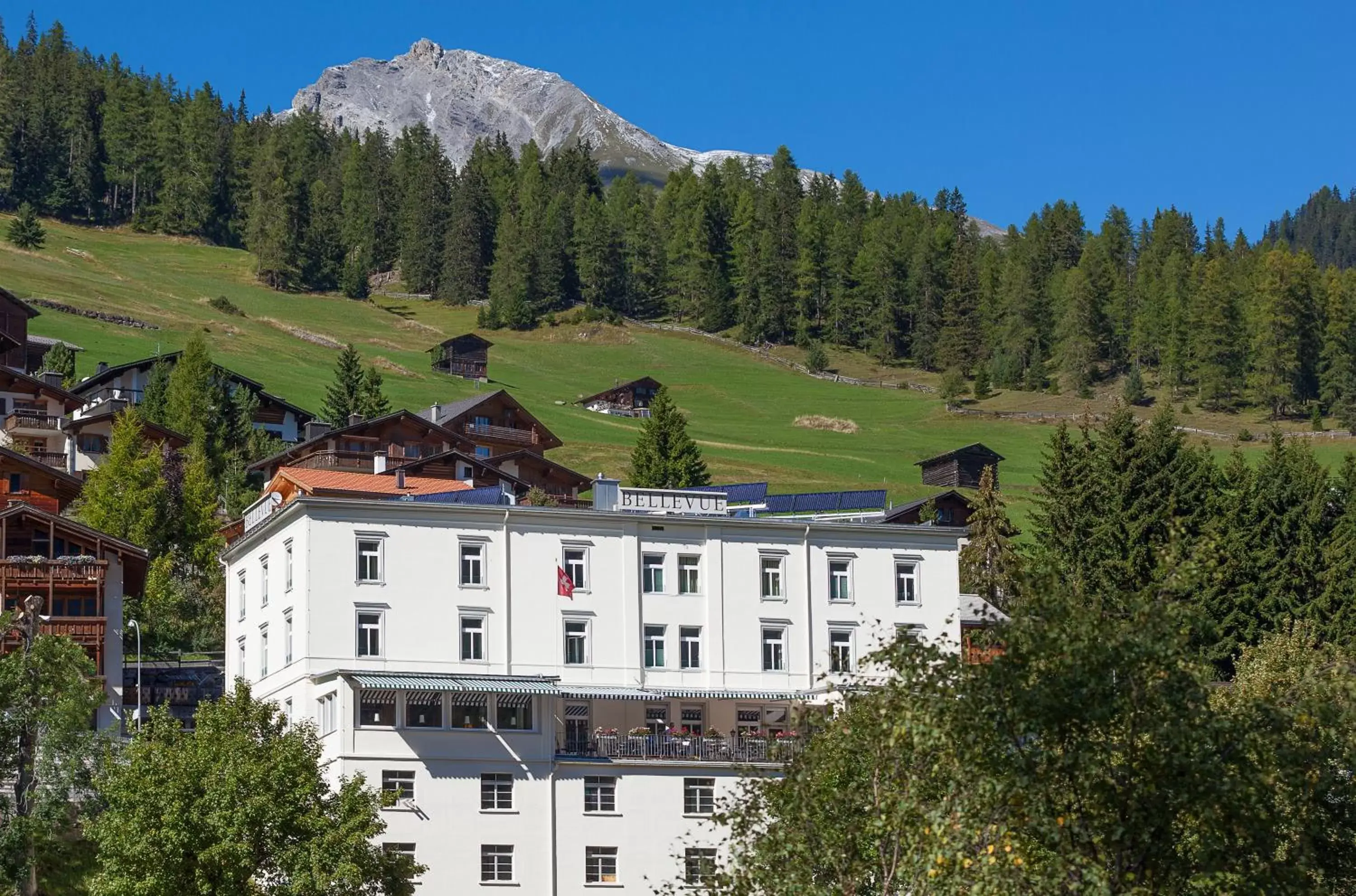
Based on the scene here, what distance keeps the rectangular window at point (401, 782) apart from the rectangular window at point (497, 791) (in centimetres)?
237

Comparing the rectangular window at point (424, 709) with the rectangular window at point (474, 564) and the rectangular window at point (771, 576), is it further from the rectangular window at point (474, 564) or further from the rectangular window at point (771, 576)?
the rectangular window at point (771, 576)

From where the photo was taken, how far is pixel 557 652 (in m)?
71.4

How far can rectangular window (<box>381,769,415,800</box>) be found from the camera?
6456cm

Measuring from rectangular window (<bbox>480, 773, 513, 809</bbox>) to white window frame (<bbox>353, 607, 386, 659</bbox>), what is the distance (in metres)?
6.24

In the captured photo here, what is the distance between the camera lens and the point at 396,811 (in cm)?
6372

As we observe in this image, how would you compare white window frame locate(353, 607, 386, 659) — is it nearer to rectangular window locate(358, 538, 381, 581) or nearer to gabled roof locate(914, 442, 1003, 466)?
rectangular window locate(358, 538, 381, 581)

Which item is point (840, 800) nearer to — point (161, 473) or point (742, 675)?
point (742, 675)

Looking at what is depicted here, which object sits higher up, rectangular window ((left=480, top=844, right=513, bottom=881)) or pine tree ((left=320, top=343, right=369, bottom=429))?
pine tree ((left=320, top=343, right=369, bottom=429))

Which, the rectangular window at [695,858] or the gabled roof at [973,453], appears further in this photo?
the gabled roof at [973,453]

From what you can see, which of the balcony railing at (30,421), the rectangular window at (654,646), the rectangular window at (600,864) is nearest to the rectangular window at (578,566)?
the rectangular window at (654,646)

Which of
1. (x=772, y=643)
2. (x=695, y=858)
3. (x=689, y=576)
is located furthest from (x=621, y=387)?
(x=695, y=858)

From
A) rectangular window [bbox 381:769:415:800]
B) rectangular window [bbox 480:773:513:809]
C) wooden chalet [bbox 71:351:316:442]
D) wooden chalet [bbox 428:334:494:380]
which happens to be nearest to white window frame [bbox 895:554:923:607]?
rectangular window [bbox 480:773:513:809]

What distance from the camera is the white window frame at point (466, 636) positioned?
69.9 metres

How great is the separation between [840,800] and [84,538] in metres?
48.4
